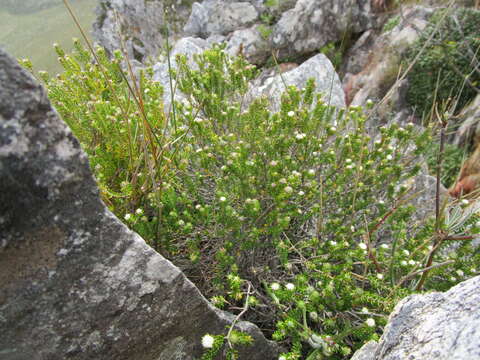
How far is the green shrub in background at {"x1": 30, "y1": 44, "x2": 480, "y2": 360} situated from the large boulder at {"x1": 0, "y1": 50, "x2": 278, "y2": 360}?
0.37m

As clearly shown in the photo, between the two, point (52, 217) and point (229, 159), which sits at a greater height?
point (52, 217)

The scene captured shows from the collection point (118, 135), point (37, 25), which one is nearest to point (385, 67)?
point (118, 135)

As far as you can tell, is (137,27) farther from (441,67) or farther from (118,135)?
(118,135)

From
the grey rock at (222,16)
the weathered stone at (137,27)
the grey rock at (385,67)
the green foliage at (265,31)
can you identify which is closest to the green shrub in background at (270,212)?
the grey rock at (385,67)

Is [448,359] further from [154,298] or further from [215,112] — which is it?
[215,112]

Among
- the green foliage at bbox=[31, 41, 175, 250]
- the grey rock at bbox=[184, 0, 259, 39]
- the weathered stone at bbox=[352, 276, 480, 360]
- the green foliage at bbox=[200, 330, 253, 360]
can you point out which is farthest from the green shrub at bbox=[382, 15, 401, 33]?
the green foliage at bbox=[200, 330, 253, 360]

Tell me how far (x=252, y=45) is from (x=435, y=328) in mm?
8510

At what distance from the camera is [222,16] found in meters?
9.84

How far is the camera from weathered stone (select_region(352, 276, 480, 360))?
102 cm

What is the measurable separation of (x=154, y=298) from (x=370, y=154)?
2196mm

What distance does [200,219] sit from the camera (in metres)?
2.20

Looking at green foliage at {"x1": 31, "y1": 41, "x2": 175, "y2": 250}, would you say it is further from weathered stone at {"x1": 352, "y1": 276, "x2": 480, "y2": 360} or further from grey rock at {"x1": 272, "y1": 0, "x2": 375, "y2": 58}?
grey rock at {"x1": 272, "y1": 0, "x2": 375, "y2": 58}

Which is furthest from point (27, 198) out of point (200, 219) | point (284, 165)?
point (284, 165)

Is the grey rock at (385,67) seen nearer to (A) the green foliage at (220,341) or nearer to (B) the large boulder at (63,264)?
(A) the green foliage at (220,341)
